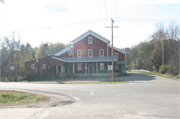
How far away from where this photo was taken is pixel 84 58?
38531mm

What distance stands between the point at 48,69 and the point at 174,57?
27.4m

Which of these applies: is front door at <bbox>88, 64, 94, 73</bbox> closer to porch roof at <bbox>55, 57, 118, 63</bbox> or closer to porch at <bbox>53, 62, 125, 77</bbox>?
porch at <bbox>53, 62, 125, 77</bbox>

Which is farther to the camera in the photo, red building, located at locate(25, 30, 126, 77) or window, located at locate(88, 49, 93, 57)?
window, located at locate(88, 49, 93, 57)

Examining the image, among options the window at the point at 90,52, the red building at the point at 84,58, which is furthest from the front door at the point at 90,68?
the window at the point at 90,52

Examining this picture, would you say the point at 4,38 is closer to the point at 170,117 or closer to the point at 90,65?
the point at 90,65

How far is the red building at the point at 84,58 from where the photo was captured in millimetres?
37750

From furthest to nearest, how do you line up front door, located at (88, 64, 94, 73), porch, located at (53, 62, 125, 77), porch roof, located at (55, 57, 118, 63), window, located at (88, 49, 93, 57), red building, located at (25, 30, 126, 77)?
window, located at (88, 49, 93, 57) → front door, located at (88, 64, 94, 73) → porch, located at (53, 62, 125, 77) → red building, located at (25, 30, 126, 77) → porch roof, located at (55, 57, 118, 63)

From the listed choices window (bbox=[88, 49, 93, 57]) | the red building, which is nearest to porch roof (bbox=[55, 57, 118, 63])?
the red building

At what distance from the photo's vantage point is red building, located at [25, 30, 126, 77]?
124 feet

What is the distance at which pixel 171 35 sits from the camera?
45.9 metres

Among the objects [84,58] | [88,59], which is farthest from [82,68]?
[88,59]

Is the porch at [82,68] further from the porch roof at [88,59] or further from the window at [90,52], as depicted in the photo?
the window at [90,52]

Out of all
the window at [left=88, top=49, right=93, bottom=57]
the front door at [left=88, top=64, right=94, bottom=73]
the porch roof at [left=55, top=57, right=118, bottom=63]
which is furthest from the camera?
the window at [left=88, top=49, right=93, bottom=57]

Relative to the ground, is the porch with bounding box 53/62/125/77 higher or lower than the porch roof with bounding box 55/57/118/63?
lower
